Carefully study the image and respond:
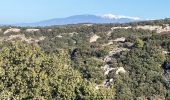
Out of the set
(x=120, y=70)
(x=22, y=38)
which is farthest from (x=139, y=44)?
(x=22, y=38)

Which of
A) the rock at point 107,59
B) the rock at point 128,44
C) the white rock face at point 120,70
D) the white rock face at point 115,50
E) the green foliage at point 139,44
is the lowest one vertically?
the white rock face at point 120,70

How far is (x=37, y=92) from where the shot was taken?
37.7m

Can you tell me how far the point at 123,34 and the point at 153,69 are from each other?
1764 inches

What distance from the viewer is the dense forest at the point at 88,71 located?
3847 centimetres

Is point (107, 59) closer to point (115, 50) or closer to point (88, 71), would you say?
point (115, 50)

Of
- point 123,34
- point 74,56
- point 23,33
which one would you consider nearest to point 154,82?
point 74,56

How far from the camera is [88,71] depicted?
199ft

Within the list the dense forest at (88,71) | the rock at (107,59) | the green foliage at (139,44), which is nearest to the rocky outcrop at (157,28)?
the dense forest at (88,71)

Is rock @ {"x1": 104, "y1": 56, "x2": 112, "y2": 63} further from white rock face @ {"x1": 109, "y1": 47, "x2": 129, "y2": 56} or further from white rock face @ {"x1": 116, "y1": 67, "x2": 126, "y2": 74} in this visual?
white rock face @ {"x1": 116, "y1": 67, "x2": 126, "y2": 74}

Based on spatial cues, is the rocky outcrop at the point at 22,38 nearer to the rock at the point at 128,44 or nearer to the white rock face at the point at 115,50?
the rock at the point at 128,44

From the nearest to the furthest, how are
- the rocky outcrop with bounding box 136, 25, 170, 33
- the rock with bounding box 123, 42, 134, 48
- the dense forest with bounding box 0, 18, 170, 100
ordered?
1. the dense forest with bounding box 0, 18, 170, 100
2. the rock with bounding box 123, 42, 134, 48
3. the rocky outcrop with bounding box 136, 25, 170, 33

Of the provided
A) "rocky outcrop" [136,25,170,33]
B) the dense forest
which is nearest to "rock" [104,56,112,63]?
the dense forest

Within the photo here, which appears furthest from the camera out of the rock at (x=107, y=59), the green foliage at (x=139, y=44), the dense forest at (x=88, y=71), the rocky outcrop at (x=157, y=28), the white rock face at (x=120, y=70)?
the rocky outcrop at (x=157, y=28)

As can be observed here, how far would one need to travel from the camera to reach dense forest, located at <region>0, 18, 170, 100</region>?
3847 centimetres
